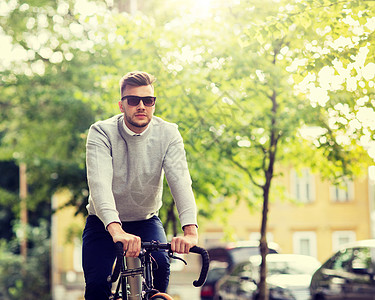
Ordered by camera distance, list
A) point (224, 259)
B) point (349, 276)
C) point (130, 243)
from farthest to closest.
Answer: point (224, 259), point (349, 276), point (130, 243)

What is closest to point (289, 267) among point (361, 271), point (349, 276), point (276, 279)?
point (276, 279)

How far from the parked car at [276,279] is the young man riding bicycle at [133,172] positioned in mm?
8083

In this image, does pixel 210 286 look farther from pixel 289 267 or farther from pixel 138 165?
pixel 138 165

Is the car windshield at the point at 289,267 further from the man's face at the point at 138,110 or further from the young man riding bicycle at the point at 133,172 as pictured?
the man's face at the point at 138,110

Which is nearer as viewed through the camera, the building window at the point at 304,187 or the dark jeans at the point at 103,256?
the dark jeans at the point at 103,256

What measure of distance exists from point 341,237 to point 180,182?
3523 cm

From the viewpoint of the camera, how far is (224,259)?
18.7 metres

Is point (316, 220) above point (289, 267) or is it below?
above

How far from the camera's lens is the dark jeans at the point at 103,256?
3.74 metres

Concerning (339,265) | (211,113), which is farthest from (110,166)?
(339,265)

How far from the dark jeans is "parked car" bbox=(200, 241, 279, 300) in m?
12.0

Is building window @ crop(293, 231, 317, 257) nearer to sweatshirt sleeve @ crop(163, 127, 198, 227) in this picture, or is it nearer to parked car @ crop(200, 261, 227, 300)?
parked car @ crop(200, 261, 227, 300)

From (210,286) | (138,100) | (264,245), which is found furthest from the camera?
(210,286)

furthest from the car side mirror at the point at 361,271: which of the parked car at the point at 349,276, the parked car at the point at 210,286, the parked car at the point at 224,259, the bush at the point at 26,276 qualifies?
the bush at the point at 26,276
